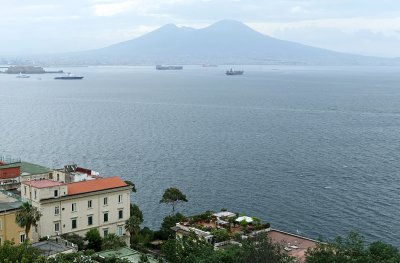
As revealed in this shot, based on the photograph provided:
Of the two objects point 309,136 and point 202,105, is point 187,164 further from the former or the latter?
point 202,105

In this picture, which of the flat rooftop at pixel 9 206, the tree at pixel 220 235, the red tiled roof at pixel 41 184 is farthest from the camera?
the red tiled roof at pixel 41 184

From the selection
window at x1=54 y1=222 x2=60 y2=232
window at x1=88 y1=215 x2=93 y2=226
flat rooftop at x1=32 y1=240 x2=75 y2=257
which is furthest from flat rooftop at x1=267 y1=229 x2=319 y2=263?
window at x1=54 y1=222 x2=60 y2=232

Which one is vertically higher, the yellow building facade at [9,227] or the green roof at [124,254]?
the yellow building facade at [9,227]

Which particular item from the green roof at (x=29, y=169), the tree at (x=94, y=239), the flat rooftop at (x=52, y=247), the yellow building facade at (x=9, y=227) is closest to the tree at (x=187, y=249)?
the flat rooftop at (x=52, y=247)

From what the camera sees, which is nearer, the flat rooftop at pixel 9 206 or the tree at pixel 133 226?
the flat rooftop at pixel 9 206

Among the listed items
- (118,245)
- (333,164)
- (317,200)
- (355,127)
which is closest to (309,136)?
(355,127)

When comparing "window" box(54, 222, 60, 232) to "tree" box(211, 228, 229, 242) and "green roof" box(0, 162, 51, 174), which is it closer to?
"green roof" box(0, 162, 51, 174)

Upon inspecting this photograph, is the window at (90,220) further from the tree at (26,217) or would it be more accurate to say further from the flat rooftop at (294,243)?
the flat rooftop at (294,243)
